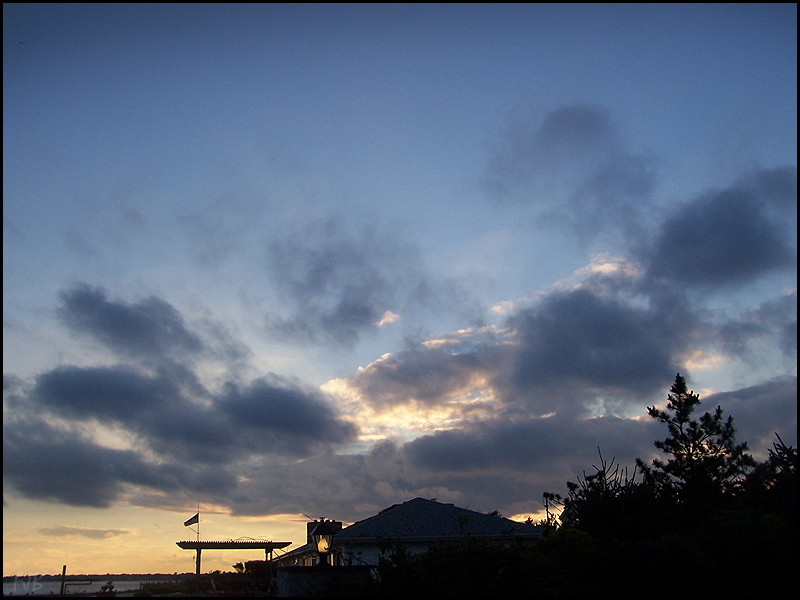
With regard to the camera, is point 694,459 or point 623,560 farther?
point 694,459

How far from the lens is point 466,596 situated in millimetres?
19547

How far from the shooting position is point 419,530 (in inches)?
1372

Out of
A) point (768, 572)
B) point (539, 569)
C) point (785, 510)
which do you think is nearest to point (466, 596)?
point (539, 569)

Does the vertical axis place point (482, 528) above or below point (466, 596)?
above

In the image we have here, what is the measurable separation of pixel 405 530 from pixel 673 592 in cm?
1529

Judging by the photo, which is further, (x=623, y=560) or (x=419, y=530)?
(x=419, y=530)

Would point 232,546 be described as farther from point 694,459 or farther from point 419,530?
point 694,459

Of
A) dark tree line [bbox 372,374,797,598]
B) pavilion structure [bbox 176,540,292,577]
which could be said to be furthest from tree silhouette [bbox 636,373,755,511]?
pavilion structure [bbox 176,540,292,577]

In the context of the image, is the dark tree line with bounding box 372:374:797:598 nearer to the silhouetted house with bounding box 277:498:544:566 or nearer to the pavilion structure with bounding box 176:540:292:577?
the silhouetted house with bounding box 277:498:544:566

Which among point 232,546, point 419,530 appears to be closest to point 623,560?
point 419,530

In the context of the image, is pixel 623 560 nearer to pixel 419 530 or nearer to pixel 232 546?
pixel 419 530

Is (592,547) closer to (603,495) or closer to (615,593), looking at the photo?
(615,593)

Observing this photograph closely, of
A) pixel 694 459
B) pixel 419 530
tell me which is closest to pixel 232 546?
pixel 419 530

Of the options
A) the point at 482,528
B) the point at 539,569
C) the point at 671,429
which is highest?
the point at 671,429
